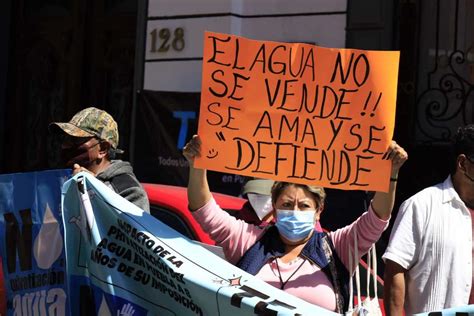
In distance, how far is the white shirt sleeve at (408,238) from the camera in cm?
526

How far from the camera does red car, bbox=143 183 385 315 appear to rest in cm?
634

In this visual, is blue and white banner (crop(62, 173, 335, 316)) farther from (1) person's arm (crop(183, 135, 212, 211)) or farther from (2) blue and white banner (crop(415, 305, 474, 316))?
(2) blue and white banner (crop(415, 305, 474, 316))

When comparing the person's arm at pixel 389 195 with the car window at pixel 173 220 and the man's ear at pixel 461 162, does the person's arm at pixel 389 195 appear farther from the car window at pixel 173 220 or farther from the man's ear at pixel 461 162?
the car window at pixel 173 220

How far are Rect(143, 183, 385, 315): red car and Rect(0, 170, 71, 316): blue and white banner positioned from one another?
1.19 metres

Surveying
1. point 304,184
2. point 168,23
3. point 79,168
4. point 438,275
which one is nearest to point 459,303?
point 438,275

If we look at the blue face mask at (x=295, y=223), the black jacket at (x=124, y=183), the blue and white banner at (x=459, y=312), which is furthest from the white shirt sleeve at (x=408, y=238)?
the black jacket at (x=124, y=183)

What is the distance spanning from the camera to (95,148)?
566 centimetres

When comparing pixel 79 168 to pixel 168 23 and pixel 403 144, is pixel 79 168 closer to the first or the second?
pixel 403 144

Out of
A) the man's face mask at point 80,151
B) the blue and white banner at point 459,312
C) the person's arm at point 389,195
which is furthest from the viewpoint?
the man's face mask at point 80,151

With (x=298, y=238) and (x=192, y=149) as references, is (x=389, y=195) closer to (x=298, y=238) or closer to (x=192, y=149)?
(x=298, y=238)

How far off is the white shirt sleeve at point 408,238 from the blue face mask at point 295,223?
511 mm

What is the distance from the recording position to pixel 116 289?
16.3ft

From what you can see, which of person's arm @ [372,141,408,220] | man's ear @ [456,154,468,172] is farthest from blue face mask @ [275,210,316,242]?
man's ear @ [456,154,468,172]

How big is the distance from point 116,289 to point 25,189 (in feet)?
2.44
